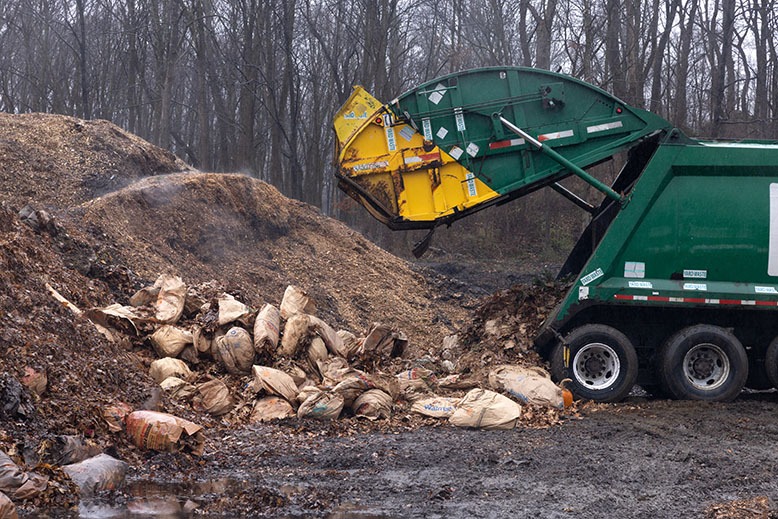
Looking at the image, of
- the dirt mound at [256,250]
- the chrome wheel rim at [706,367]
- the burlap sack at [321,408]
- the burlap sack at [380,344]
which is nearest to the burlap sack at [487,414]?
the burlap sack at [321,408]

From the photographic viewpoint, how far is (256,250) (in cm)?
1686

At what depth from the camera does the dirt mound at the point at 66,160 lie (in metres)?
15.9

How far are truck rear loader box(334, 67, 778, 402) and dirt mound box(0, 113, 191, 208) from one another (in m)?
7.68

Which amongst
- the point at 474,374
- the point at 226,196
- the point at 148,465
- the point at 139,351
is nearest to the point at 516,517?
the point at 148,465

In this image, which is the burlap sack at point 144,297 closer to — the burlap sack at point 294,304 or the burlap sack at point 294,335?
the burlap sack at point 294,304

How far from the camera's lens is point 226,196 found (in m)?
17.5

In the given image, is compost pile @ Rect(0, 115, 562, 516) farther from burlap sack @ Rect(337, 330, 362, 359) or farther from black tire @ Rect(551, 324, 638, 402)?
black tire @ Rect(551, 324, 638, 402)

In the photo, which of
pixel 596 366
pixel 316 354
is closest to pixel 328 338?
pixel 316 354

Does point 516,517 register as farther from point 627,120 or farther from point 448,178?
point 627,120

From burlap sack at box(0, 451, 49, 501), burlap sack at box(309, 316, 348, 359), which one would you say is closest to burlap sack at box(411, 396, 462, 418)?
burlap sack at box(309, 316, 348, 359)

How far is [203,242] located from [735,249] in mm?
9383

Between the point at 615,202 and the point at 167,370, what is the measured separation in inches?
201

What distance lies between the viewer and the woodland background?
92.5ft

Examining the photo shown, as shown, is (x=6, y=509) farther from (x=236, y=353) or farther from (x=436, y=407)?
(x=436, y=407)
